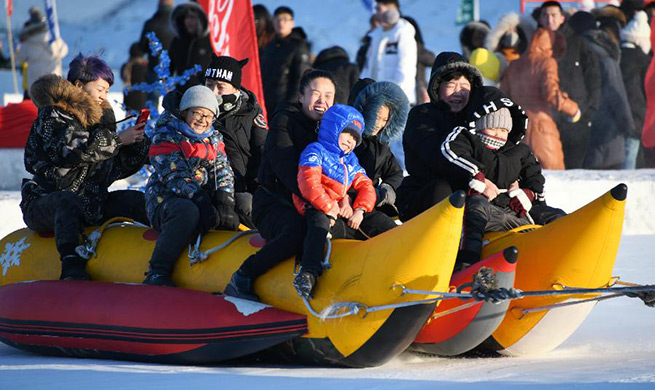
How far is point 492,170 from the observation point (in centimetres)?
628

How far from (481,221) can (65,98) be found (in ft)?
8.88

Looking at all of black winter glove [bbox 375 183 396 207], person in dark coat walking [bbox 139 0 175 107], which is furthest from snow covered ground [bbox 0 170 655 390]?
person in dark coat walking [bbox 139 0 175 107]

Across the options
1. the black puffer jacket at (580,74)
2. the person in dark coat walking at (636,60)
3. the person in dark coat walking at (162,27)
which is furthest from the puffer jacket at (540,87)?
the person in dark coat walking at (162,27)

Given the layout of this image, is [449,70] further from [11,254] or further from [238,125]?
[11,254]

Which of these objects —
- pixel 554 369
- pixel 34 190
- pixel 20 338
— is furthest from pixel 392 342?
pixel 34 190

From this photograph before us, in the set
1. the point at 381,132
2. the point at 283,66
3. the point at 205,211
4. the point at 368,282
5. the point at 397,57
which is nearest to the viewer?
the point at 368,282

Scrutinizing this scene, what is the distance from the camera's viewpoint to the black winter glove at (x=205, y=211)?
6.69m

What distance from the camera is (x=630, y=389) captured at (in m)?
4.74

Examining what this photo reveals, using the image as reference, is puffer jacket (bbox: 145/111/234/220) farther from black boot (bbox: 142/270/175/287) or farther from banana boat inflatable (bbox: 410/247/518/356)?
banana boat inflatable (bbox: 410/247/518/356)

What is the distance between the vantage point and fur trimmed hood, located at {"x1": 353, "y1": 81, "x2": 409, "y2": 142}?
6.77 metres

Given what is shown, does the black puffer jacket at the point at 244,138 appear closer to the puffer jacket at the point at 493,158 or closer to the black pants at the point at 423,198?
the black pants at the point at 423,198

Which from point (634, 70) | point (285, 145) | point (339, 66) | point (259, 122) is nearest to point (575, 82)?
point (634, 70)

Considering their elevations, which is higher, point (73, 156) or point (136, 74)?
point (73, 156)

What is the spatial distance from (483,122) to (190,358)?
198 cm
